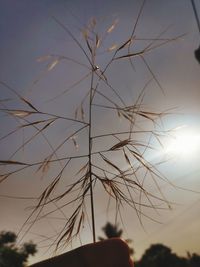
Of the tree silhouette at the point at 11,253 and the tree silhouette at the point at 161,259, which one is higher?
the tree silhouette at the point at 161,259

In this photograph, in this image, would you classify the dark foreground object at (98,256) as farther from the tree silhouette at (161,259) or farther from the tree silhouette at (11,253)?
the tree silhouette at (161,259)

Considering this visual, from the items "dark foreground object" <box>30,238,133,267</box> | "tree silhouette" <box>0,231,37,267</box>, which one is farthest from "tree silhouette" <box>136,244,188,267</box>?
"dark foreground object" <box>30,238,133,267</box>

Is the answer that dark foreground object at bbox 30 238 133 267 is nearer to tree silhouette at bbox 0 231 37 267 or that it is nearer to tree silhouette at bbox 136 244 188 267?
tree silhouette at bbox 0 231 37 267

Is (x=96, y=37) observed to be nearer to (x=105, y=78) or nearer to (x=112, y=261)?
(x=105, y=78)

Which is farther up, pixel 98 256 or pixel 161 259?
pixel 161 259

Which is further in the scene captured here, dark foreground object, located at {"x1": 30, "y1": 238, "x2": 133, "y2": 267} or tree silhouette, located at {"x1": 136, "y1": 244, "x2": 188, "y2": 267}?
tree silhouette, located at {"x1": 136, "y1": 244, "x2": 188, "y2": 267}

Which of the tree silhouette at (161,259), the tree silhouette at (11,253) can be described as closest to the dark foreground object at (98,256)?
the tree silhouette at (11,253)

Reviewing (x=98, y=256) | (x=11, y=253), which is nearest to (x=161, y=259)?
(x=11, y=253)

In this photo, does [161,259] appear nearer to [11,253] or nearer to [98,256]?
[11,253]

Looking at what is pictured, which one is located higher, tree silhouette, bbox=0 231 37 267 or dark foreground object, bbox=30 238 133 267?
tree silhouette, bbox=0 231 37 267

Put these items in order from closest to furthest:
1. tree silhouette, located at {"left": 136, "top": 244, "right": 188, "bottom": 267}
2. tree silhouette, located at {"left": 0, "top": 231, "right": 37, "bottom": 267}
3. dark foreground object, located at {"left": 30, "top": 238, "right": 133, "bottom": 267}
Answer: dark foreground object, located at {"left": 30, "top": 238, "right": 133, "bottom": 267}
tree silhouette, located at {"left": 0, "top": 231, "right": 37, "bottom": 267}
tree silhouette, located at {"left": 136, "top": 244, "right": 188, "bottom": 267}

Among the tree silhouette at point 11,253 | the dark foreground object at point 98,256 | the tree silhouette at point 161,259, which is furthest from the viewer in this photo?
the tree silhouette at point 161,259
